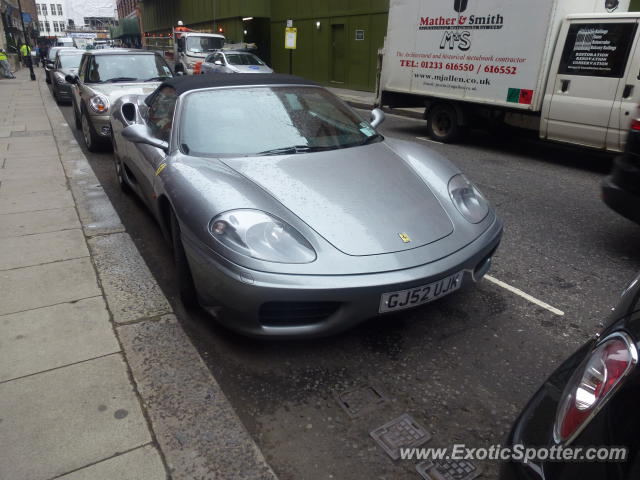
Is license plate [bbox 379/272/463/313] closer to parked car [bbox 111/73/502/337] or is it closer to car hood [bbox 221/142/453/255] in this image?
parked car [bbox 111/73/502/337]

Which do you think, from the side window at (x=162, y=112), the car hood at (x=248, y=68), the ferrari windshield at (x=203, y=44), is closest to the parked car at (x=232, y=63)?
the car hood at (x=248, y=68)

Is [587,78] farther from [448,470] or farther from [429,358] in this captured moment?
[448,470]

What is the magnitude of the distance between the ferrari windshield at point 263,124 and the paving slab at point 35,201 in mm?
2510

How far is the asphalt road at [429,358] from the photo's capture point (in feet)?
7.30

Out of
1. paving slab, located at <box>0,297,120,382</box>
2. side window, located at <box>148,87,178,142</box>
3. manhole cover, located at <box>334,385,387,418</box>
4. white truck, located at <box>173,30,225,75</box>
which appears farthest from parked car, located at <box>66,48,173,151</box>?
white truck, located at <box>173,30,225,75</box>

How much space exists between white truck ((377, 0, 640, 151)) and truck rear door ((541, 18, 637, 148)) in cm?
1

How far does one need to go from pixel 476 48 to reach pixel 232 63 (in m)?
11.4

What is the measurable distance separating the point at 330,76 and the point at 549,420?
70.0 ft

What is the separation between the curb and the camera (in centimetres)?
206

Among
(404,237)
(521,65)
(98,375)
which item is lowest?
(98,375)

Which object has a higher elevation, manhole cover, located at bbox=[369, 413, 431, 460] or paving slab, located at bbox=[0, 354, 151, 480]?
paving slab, located at bbox=[0, 354, 151, 480]

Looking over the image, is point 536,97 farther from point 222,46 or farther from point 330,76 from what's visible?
point 222,46

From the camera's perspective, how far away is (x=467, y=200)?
317 cm

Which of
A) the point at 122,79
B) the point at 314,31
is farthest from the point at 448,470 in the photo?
the point at 314,31
